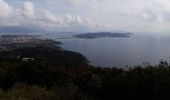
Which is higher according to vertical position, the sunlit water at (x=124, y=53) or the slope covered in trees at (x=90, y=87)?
the slope covered in trees at (x=90, y=87)

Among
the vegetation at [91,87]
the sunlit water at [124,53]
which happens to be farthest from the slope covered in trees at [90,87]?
the sunlit water at [124,53]

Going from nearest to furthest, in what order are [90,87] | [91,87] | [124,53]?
[91,87], [90,87], [124,53]

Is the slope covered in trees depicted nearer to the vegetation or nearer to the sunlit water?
the vegetation

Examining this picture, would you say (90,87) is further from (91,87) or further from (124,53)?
(124,53)

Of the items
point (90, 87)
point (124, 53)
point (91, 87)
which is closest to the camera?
point (91, 87)

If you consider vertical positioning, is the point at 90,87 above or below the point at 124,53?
above

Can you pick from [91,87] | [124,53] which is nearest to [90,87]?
[91,87]

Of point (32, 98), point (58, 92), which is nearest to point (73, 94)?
point (58, 92)

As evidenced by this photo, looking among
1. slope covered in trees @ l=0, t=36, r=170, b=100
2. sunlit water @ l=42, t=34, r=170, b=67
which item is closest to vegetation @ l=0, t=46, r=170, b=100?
slope covered in trees @ l=0, t=36, r=170, b=100

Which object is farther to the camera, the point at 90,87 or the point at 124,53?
the point at 124,53

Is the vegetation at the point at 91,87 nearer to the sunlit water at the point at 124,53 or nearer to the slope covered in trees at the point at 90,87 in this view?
the slope covered in trees at the point at 90,87

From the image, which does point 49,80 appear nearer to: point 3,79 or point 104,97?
point 3,79
